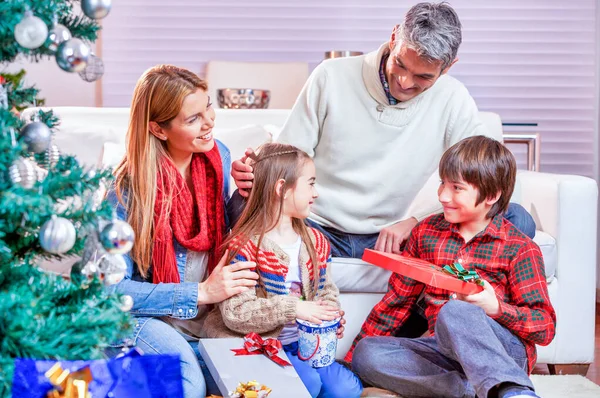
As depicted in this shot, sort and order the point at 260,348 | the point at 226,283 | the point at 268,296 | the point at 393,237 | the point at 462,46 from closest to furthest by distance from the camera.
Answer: the point at 260,348 → the point at 226,283 → the point at 268,296 → the point at 393,237 → the point at 462,46

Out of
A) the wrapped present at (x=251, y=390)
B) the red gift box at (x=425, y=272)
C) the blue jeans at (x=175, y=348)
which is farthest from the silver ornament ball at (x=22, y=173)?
the red gift box at (x=425, y=272)

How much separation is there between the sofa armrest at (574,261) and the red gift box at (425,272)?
597mm

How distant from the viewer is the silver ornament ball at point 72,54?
0.88 m

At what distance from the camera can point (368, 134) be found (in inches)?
87.7

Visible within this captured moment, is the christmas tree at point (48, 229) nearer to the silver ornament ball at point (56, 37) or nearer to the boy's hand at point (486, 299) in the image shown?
the silver ornament ball at point (56, 37)

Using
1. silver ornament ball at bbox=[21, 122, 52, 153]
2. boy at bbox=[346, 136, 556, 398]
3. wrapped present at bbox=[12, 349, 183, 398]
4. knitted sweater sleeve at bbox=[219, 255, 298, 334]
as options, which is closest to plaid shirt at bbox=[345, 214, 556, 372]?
boy at bbox=[346, 136, 556, 398]

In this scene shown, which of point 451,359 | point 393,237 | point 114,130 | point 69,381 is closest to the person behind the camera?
point 69,381

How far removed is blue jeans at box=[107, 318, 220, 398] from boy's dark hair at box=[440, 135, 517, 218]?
0.79 m

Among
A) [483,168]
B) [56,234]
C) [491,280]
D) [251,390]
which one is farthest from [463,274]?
[56,234]

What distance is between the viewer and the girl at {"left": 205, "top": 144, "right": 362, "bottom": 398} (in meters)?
1.82

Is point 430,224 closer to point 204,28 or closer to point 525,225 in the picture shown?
point 525,225

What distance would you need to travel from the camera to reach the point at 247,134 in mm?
2639

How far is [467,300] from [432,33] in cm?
66

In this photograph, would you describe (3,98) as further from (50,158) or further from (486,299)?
(486,299)
